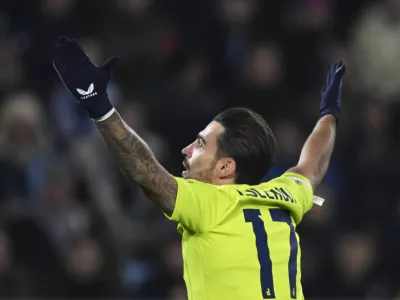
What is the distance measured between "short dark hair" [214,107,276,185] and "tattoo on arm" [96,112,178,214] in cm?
42

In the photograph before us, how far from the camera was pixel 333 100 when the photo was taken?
579cm

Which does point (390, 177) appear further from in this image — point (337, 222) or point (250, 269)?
point (250, 269)

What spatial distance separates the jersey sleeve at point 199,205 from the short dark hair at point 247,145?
0.20 metres

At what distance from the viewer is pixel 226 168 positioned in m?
4.83

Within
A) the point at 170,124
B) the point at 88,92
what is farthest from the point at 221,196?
the point at 170,124

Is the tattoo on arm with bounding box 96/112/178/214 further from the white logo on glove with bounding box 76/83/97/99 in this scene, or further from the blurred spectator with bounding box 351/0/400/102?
the blurred spectator with bounding box 351/0/400/102

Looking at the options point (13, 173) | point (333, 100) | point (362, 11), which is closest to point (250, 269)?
point (333, 100)

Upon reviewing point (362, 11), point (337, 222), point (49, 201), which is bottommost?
point (337, 222)

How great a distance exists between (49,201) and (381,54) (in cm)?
375

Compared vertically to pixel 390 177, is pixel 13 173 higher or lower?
higher

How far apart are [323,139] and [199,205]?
1.31 m

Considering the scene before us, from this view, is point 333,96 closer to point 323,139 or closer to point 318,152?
point 323,139

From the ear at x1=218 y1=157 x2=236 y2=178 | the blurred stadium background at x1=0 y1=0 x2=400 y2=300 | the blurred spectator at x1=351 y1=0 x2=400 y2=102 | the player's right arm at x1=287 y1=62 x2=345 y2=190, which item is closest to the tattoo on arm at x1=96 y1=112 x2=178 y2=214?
the ear at x1=218 y1=157 x2=236 y2=178

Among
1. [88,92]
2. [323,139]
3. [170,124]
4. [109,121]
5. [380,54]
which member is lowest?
[170,124]
